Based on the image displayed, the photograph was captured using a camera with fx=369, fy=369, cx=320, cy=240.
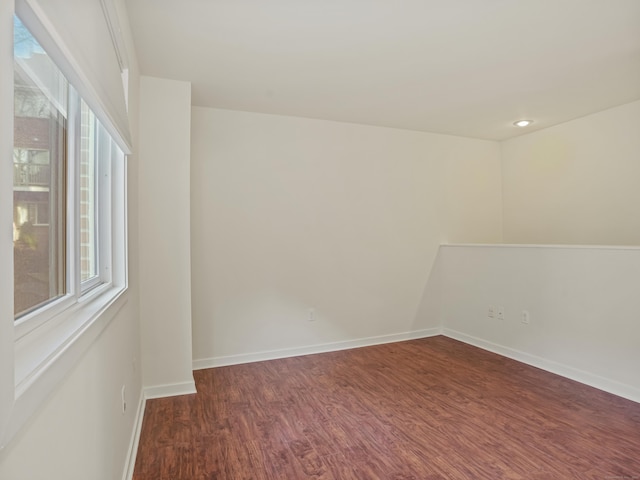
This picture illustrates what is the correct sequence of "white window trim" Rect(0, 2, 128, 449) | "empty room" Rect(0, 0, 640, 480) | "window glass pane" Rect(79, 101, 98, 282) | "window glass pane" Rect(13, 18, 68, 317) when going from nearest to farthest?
"white window trim" Rect(0, 2, 128, 449)
"window glass pane" Rect(13, 18, 68, 317)
"empty room" Rect(0, 0, 640, 480)
"window glass pane" Rect(79, 101, 98, 282)

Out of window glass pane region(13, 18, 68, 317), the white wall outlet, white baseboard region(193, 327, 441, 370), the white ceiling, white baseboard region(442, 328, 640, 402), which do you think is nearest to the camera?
window glass pane region(13, 18, 68, 317)

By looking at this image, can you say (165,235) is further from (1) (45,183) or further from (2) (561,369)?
(2) (561,369)

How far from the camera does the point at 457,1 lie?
78.0 inches

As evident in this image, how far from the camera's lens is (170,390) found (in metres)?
2.89

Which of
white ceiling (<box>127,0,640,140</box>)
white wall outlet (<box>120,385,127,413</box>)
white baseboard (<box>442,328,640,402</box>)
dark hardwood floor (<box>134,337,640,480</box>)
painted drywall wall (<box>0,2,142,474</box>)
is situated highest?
white ceiling (<box>127,0,640,140</box>)

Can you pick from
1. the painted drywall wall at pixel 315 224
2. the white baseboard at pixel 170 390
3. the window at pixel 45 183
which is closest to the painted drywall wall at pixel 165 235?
the white baseboard at pixel 170 390

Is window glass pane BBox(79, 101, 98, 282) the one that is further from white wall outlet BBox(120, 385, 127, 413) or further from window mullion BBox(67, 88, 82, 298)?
white wall outlet BBox(120, 385, 127, 413)

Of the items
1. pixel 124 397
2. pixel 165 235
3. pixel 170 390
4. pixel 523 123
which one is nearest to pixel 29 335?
pixel 124 397

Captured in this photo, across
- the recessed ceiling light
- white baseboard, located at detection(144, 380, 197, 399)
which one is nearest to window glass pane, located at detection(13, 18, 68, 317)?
white baseboard, located at detection(144, 380, 197, 399)

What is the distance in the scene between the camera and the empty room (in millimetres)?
1095

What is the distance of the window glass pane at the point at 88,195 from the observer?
1.59 meters

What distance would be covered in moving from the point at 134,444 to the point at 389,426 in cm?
153

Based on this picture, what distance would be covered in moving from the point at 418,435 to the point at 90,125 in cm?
246

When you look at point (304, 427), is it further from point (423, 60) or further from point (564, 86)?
point (564, 86)
